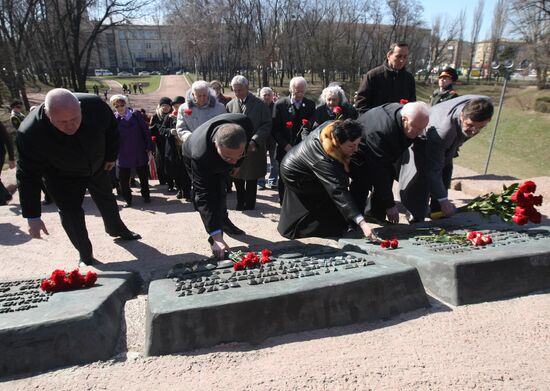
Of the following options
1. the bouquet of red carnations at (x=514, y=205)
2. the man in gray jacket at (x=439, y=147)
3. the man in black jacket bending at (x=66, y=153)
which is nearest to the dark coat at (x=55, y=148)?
the man in black jacket bending at (x=66, y=153)

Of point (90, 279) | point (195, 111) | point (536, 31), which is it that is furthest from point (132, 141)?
point (536, 31)

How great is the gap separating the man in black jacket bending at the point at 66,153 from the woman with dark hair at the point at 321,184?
161 centimetres

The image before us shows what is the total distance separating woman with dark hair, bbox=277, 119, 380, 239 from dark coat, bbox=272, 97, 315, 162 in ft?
5.33

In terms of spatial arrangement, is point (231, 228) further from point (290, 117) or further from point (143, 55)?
point (143, 55)

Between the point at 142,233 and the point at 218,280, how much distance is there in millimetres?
2188

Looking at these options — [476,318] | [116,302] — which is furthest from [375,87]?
[116,302]

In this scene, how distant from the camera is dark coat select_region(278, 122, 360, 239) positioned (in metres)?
3.34

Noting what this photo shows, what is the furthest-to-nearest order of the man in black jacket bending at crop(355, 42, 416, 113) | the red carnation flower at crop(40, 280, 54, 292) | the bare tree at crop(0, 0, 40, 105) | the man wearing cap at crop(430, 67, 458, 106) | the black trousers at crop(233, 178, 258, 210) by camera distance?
the bare tree at crop(0, 0, 40, 105), the man wearing cap at crop(430, 67, 458, 106), the black trousers at crop(233, 178, 258, 210), the man in black jacket bending at crop(355, 42, 416, 113), the red carnation flower at crop(40, 280, 54, 292)

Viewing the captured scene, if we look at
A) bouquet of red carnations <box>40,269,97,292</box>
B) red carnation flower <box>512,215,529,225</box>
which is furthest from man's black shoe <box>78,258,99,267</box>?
red carnation flower <box>512,215,529,225</box>

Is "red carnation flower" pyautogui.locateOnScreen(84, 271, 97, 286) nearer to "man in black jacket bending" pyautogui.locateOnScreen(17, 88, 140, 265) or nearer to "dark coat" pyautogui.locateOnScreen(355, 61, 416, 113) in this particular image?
"man in black jacket bending" pyautogui.locateOnScreen(17, 88, 140, 265)

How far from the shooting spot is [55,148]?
10.1ft

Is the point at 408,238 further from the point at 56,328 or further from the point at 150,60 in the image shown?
the point at 150,60

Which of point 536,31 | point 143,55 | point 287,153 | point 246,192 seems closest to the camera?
point 287,153

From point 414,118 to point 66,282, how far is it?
2.89 metres
